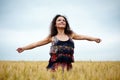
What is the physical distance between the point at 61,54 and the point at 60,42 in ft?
0.45

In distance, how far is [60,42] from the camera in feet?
8.47

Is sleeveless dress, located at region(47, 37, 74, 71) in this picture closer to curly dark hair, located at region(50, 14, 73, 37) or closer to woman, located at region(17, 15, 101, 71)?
woman, located at region(17, 15, 101, 71)

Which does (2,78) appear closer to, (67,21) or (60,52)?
(60,52)

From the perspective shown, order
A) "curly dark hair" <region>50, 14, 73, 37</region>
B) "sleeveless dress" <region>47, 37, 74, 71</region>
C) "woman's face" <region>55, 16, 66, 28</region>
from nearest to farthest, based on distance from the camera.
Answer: "sleeveless dress" <region>47, 37, 74, 71</region>
"woman's face" <region>55, 16, 66, 28</region>
"curly dark hair" <region>50, 14, 73, 37</region>

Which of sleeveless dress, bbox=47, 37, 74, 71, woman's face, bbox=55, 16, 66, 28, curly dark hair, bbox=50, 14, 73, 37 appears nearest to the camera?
sleeveless dress, bbox=47, 37, 74, 71

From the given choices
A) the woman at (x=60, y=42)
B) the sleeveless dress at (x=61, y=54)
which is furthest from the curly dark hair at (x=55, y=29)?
the sleeveless dress at (x=61, y=54)

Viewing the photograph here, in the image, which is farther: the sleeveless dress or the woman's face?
the woman's face

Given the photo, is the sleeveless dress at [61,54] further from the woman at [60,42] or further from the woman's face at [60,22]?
the woman's face at [60,22]

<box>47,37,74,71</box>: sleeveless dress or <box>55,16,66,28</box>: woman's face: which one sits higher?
<box>55,16,66,28</box>: woman's face

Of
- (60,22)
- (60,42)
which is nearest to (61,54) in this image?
(60,42)

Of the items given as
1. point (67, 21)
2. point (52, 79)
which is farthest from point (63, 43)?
point (52, 79)

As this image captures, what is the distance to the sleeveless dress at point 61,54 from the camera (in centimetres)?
252

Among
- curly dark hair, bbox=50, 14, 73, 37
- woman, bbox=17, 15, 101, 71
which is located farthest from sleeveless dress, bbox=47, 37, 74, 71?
curly dark hair, bbox=50, 14, 73, 37

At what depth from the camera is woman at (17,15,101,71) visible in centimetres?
252
